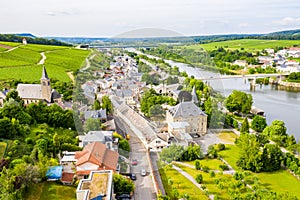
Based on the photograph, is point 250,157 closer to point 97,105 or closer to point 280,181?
point 280,181

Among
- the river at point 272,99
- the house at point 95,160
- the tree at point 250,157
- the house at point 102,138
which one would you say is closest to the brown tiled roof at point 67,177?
the house at point 95,160

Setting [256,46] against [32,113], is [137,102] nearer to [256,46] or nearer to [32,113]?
[32,113]

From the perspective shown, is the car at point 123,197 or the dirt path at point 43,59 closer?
the car at point 123,197

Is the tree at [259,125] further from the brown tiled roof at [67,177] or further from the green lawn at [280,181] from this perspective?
the brown tiled roof at [67,177]

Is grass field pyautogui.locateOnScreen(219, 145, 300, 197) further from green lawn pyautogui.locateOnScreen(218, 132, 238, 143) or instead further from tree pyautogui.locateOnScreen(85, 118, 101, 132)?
tree pyautogui.locateOnScreen(85, 118, 101, 132)

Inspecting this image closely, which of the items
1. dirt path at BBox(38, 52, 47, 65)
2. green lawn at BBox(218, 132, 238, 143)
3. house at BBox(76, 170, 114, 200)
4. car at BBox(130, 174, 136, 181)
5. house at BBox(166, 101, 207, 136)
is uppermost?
dirt path at BBox(38, 52, 47, 65)

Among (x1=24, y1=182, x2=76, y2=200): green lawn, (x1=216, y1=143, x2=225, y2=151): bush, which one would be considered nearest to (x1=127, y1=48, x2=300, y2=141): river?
(x1=216, y1=143, x2=225, y2=151): bush

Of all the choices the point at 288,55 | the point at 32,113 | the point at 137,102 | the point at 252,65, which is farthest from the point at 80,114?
the point at 288,55
